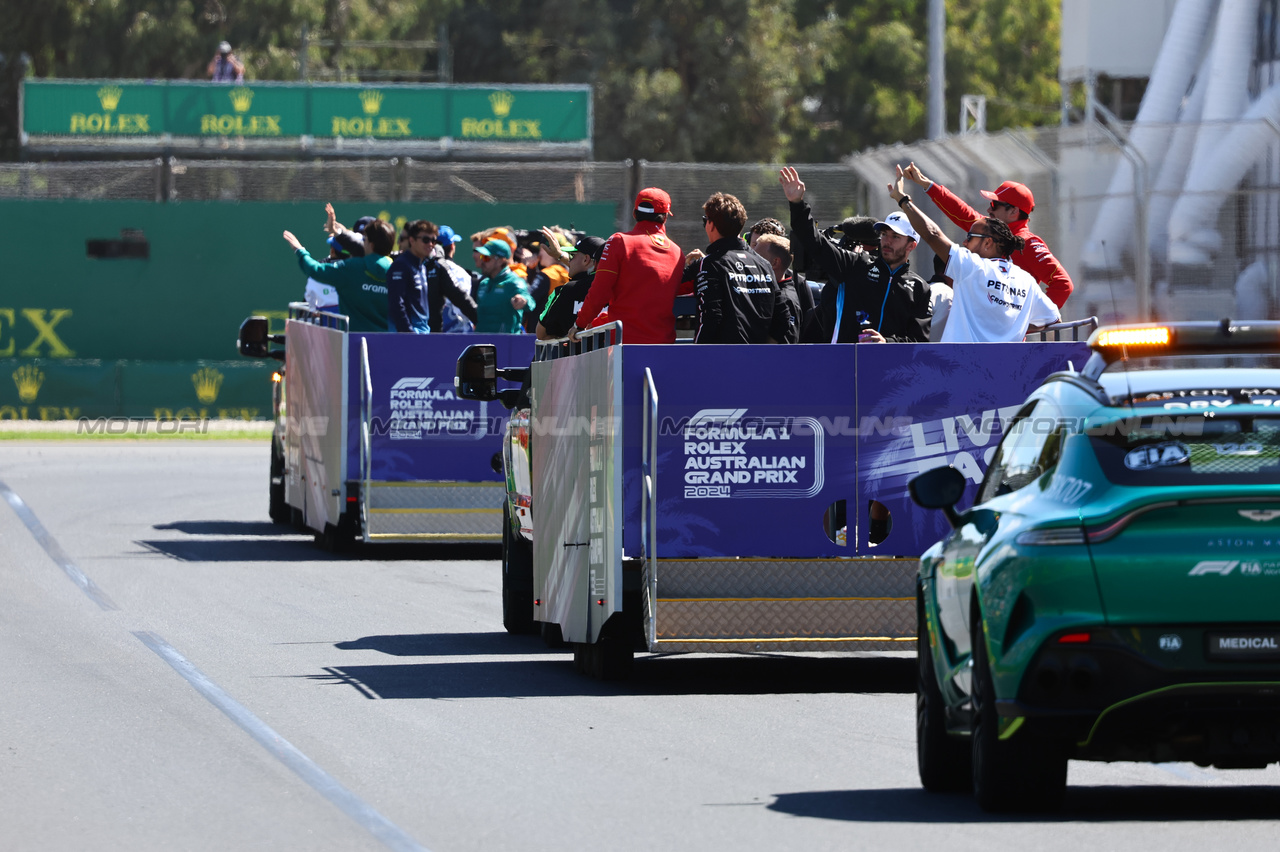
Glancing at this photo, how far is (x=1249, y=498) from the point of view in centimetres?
685

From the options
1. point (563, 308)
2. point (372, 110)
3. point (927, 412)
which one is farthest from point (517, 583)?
point (372, 110)

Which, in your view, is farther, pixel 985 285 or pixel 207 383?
pixel 207 383

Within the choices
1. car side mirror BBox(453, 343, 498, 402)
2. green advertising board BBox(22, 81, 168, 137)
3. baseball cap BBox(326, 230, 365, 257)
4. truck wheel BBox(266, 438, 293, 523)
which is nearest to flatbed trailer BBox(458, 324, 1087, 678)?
car side mirror BBox(453, 343, 498, 402)

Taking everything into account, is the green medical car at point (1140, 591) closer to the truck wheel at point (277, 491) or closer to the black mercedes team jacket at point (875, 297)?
the black mercedes team jacket at point (875, 297)

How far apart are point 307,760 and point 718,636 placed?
8.08ft

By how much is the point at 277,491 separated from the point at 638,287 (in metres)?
9.20

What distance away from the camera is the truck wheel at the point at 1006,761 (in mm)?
7203

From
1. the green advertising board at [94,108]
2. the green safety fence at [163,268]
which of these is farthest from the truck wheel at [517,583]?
the green advertising board at [94,108]

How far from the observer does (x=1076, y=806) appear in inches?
306

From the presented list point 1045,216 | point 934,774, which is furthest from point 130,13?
point 934,774

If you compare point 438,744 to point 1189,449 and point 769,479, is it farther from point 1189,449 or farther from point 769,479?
point 1189,449

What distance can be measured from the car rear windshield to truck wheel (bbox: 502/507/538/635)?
5.99 meters

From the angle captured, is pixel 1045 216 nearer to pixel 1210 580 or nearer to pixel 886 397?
pixel 886 397

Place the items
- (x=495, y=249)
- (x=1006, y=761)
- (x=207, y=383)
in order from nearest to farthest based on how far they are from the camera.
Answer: (x=1006, y=761) < (x=495, y=249) < (x=207, y=383)
